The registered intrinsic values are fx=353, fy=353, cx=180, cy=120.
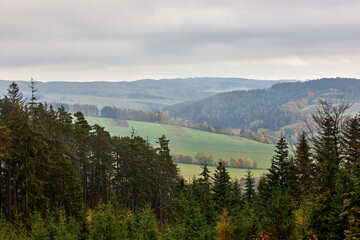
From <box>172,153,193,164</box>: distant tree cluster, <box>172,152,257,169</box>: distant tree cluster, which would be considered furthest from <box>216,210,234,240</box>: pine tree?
<box>172,153,193,164</box>: distant tree cluster

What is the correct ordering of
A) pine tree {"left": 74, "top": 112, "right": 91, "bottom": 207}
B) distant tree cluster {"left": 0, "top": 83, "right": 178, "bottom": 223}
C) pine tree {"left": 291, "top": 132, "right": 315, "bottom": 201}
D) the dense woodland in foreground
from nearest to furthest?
the dense woodland in foreground → distant tree cluster {"left": 0, "top": 83, "right": 178, "bottom": 223} → pine tree {"left": 291, "top": 132, "right": 315, "bottom": 201} → pine tree {"left": 74, "top": 112, "right": 91, "bottom": 207}

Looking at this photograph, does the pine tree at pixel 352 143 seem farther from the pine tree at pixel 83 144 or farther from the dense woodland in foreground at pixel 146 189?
the pine tree at pixel 83 144

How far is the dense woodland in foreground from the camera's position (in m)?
→ 24.4

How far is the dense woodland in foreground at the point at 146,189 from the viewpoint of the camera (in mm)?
24422

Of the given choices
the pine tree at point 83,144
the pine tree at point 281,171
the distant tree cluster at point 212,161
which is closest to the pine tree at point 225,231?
the pine tree at point 281,171

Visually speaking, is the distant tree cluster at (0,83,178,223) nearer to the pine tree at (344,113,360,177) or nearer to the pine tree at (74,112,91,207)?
the pine tree at (74,112,91,207)

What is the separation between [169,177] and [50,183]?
27.7 m

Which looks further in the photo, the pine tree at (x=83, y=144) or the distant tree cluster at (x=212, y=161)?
the distant tree cluster at (x=212, y=161)

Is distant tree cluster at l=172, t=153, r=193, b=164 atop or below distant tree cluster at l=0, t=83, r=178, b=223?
below

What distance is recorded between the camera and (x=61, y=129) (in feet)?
178

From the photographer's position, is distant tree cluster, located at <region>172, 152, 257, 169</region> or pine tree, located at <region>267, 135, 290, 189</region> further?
distant tree cluster, located at <region>172, 152, 257, 169</region>

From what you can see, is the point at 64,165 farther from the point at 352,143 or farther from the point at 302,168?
the point at 352,143

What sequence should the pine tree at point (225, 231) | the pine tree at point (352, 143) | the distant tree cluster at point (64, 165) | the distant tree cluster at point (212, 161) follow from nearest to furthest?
the pine tree at point (225, 231)
the pine tree at point (352, 143)
the distant tree cluster at point (64, 165)
the distant tree cluster at point (212, 161)

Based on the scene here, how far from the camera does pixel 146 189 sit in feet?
205
